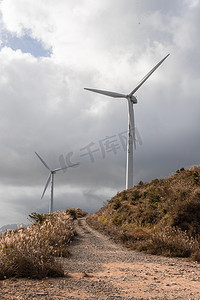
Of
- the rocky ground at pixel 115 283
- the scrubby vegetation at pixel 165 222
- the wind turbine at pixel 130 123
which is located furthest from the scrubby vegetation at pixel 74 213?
the rocky ground at pixel 115 283

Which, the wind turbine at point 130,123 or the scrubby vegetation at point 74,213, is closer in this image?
the wind turbine at point 130,123

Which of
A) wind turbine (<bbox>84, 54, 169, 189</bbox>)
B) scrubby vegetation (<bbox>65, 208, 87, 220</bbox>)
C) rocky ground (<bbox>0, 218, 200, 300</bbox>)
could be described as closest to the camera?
rocky ground (<bbox>0, 218, 200, 300</bbox>)

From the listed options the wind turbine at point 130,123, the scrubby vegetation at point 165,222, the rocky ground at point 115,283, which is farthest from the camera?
the wind turbine at point 130,123

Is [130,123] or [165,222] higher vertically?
[130,123]

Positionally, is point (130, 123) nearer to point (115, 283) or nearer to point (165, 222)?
point (165, 222)

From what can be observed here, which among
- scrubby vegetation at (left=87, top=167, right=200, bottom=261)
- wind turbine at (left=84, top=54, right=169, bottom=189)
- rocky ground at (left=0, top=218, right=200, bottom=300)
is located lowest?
rocky ground at (left=0, top=218, right=200, bottom=300)

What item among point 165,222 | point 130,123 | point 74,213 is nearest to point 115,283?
point 165,222

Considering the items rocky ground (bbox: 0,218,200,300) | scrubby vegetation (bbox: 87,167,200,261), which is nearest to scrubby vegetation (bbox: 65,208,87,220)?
scrubby vegetation (bbox: 87,167,200,261)

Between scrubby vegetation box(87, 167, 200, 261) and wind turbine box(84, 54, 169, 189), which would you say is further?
wind turbine box(84, 54, 169, 189)

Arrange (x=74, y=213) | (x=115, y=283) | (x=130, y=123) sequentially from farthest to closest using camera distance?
(x=74, y=213), (x=130, y=123), (x=115, y=283)

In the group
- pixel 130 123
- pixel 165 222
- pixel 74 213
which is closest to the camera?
pixel 165 222

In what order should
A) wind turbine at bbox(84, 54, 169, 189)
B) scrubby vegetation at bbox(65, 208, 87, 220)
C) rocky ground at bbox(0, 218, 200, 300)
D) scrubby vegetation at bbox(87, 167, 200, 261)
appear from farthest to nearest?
scrubby vegetation at bbox(65, 208, 87, 220)
wind turbine at bbox(84, 54, 169, 189)
scrubby vegetation at bbox(87, 167, 200, 261)
rocky ground at bbox(0, 218, 200, 300)

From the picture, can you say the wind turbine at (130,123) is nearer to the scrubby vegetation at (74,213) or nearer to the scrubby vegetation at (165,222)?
the scrubby vegetation at (74,213)

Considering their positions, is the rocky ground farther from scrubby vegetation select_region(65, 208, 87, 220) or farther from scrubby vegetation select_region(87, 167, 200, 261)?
scrubby vegetation select_region(65, 208, 87, 220)
